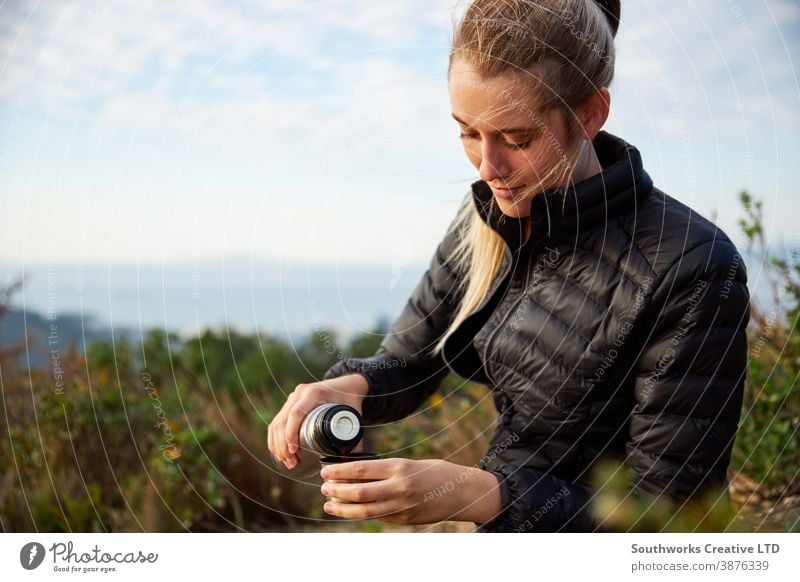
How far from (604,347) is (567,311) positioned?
0.13 meters

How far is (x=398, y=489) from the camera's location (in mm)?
1520

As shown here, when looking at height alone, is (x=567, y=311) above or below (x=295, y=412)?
above

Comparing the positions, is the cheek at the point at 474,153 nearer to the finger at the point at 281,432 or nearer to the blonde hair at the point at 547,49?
the blonde hair at the point at 547,49

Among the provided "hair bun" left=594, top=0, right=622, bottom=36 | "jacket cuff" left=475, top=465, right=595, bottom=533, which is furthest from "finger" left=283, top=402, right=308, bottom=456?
"hair bun" left=594, top=0, right=622, bottom=36

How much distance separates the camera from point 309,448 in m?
1.69

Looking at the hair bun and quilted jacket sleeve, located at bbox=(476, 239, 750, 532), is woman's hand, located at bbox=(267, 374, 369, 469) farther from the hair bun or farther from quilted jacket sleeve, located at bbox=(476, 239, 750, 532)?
the hair bun

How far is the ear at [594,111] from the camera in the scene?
5.67 feet

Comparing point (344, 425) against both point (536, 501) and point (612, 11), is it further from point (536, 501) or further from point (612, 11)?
point (612, 11)
